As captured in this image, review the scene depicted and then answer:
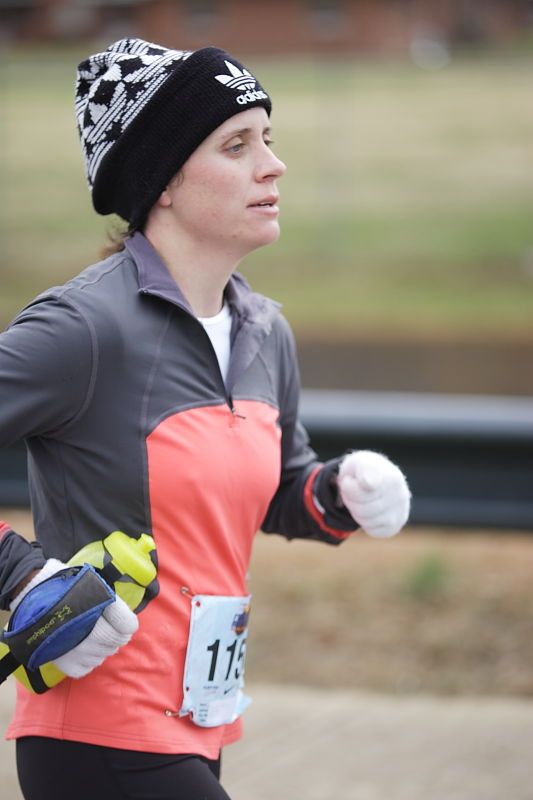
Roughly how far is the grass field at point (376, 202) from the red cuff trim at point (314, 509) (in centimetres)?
793

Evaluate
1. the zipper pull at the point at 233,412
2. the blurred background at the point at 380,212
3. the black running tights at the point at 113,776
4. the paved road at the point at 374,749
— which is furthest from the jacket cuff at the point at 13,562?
the blurred background at the point at 380,212

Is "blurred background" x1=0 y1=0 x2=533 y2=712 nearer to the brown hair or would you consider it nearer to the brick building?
the brick building

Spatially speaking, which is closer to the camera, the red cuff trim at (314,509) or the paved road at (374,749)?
the red cuff trim at (314,509)

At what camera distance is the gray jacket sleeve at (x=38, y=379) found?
273 cm

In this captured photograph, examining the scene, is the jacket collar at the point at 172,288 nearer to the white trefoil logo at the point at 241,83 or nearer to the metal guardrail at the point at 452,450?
the white trefoil logo at the point at 241,83

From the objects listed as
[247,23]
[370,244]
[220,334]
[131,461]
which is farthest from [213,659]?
[247,23]

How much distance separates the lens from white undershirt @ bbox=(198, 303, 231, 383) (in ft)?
10.1

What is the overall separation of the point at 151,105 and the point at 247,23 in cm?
2025

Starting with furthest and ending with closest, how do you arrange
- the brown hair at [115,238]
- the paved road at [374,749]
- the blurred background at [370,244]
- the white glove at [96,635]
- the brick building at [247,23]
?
the brick building at [247,23]
the blurred background at [370,244]
the paved road at [374,749]
the brown hair at [115,238]
the white glove at [96,635]

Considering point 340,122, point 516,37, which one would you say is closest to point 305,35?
point 516,37

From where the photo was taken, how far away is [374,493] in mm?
3170

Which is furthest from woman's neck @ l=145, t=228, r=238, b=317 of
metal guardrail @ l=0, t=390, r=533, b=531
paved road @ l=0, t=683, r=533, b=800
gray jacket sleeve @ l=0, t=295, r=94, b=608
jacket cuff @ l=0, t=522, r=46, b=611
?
metal guardrail @ l=0, t=390, r=533, b=531

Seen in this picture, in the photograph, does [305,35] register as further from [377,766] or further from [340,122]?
[377,766]

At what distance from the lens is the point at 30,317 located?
2787 mm
